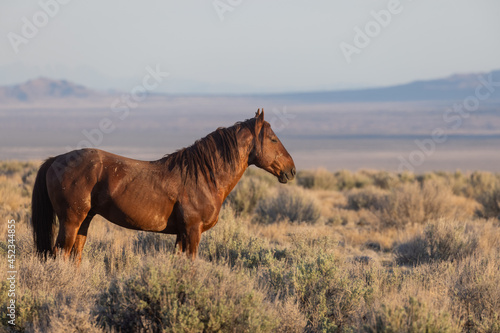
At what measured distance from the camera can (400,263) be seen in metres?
9.47

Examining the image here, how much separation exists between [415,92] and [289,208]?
175 m

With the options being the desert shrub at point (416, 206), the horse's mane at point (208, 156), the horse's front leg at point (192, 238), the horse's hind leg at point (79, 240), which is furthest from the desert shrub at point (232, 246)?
the desert shrub at point (416, 206)

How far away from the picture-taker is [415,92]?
18012 cm

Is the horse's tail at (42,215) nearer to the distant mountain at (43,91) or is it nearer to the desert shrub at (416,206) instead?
the desert shrub at (416,206)

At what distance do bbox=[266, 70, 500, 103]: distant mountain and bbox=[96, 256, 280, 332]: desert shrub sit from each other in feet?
551

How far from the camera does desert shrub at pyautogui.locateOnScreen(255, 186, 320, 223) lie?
14.0 meters

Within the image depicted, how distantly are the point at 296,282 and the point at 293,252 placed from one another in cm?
245

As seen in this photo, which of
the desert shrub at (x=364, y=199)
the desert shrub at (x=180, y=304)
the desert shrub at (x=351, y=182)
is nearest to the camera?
the desert shrub at (x=180, y=304)

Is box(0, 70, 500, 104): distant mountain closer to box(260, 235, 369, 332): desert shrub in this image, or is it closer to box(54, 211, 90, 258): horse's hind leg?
box(260, 235, 369, 332): desert shrub

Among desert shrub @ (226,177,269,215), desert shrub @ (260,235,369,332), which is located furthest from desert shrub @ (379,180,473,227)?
desert shrub @ (260,235,369,332)

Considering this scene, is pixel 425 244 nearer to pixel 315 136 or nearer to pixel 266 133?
pixel 266 133

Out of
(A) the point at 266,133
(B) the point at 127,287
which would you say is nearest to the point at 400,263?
(A) the point at 266,133

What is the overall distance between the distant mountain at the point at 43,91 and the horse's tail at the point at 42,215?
156 m

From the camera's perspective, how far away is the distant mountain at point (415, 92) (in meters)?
168
